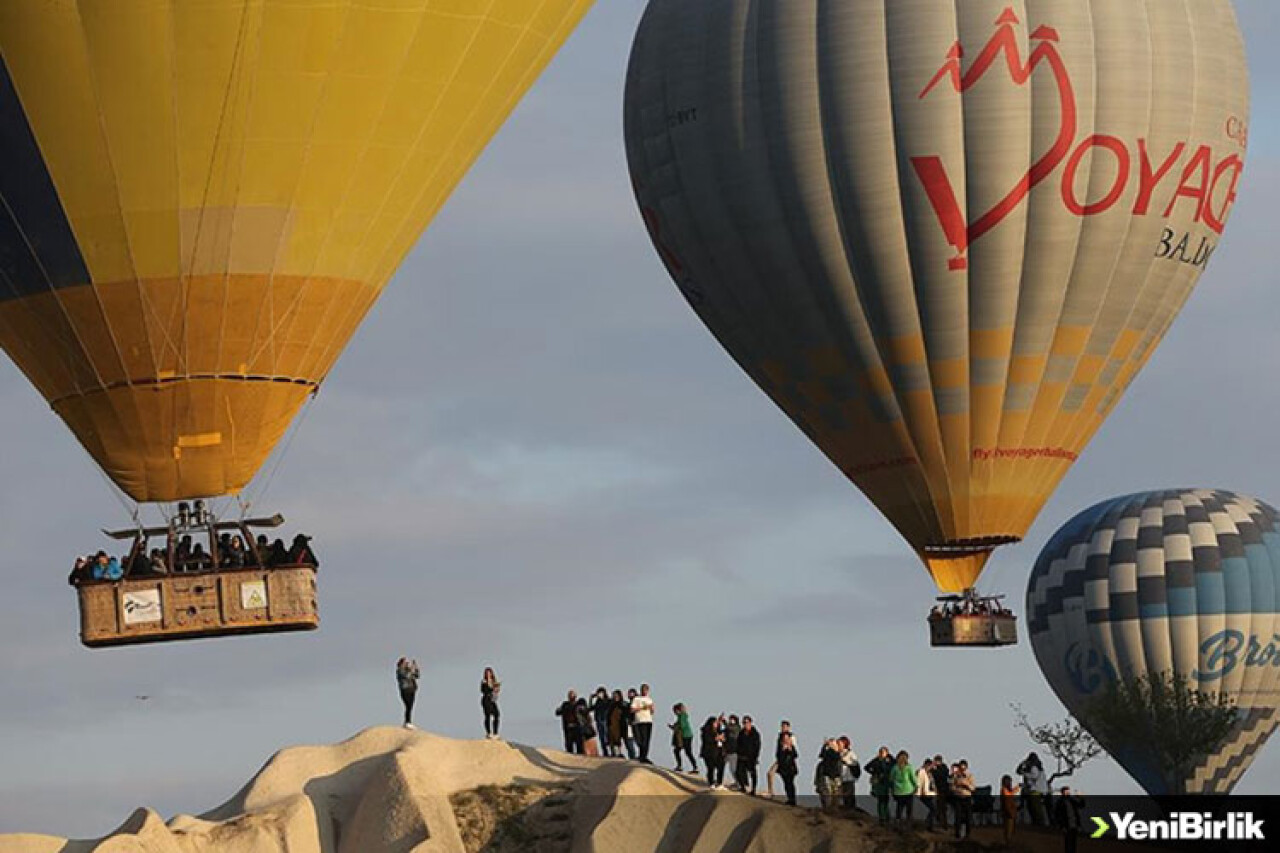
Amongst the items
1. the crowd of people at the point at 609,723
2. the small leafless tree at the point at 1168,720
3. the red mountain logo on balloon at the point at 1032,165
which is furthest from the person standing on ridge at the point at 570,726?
the small leafless tree at the point at 1168,720

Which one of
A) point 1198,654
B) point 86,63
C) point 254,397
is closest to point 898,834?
point 254,397

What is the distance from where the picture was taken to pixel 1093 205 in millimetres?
49781

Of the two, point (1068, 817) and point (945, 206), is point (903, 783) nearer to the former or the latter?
point (1068, 817)

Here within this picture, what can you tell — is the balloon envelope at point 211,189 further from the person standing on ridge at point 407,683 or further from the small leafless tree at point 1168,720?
the small leafless tree at point 1168,720

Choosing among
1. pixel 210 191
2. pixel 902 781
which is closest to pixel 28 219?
pixel 210 191

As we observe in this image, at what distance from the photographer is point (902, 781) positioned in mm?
38000

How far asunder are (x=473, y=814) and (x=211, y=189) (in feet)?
23.2

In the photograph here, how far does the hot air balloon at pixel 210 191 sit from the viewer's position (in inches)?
1448

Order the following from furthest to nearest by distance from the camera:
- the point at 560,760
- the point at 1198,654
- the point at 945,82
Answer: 1. the point at 1198,654
2. the point at 945,82
3. the point at 560,760

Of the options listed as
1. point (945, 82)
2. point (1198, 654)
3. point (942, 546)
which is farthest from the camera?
point (1198, 654)

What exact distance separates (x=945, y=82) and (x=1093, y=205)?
107 inches

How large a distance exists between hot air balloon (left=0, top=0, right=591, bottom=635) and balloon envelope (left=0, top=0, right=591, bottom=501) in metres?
0.02

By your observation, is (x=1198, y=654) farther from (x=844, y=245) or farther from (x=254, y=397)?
(x=254, y=397)

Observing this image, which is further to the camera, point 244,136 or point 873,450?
point 873,450
